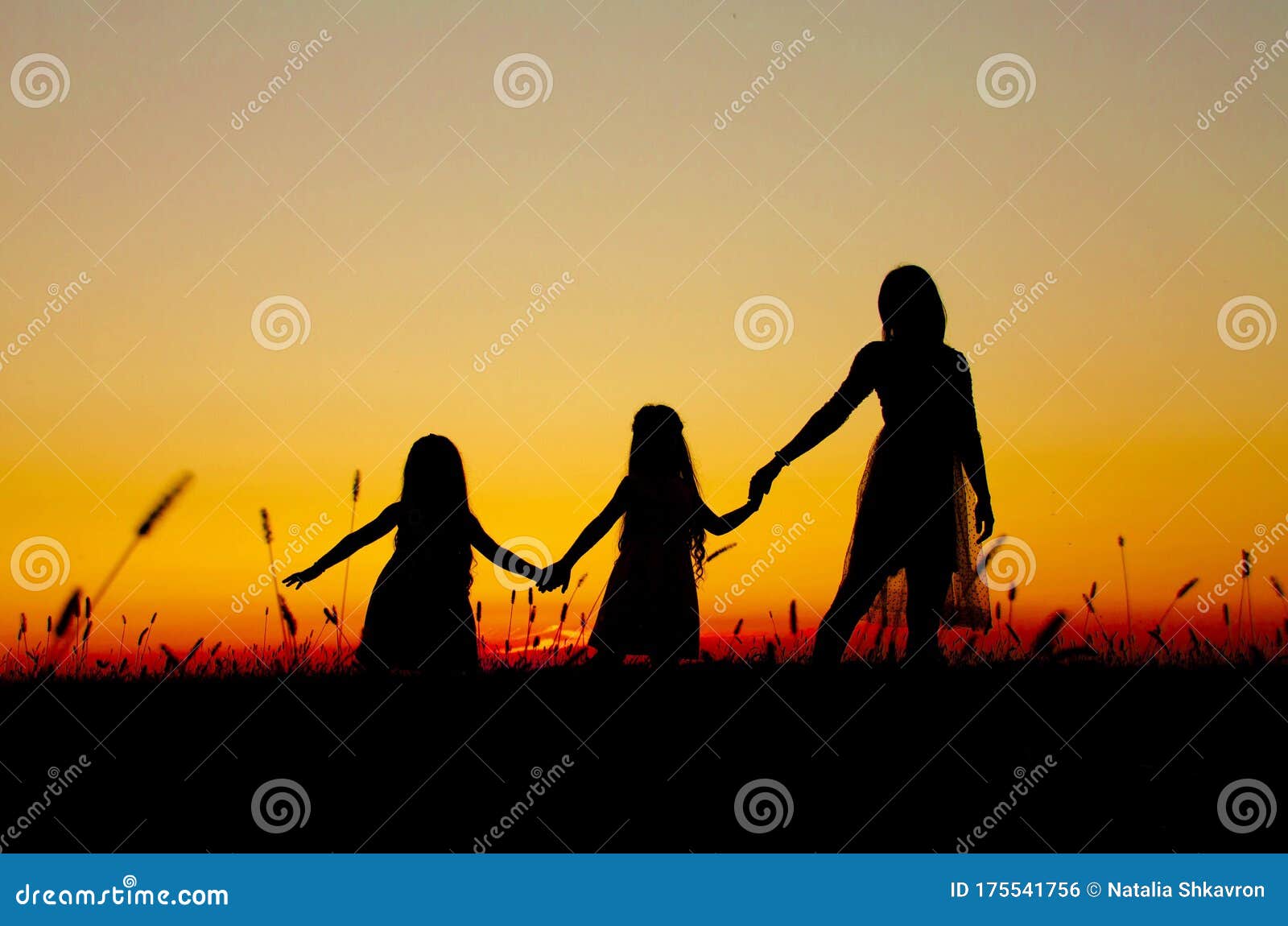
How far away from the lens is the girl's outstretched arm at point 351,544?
7605mm

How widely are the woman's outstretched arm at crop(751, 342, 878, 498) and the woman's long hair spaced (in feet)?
0.73

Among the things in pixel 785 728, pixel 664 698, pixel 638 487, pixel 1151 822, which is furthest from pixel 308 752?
pixel 1151 822

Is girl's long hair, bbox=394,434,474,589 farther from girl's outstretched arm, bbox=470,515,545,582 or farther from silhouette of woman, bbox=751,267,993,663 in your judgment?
silhouette of woman, bbox=751,267,993,663

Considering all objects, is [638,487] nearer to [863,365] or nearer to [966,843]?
[863,365]

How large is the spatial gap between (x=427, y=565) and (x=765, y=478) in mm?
→ 2009

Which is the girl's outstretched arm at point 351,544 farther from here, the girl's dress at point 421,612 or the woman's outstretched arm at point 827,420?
the woman's outstretched arm at point 827,420

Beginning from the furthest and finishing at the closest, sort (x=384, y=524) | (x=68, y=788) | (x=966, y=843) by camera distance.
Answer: (x=384, y=524) < (x=68, y=788) < (x=966, y=843)

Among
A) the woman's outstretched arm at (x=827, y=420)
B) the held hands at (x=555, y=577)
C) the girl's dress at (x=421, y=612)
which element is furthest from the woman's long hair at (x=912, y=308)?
the girl's dress at (x=421, y=612)

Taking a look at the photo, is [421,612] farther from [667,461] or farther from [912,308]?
[912,308]

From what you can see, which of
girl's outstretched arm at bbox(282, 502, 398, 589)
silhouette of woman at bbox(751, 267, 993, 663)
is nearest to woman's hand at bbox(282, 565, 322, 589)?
girl's outstretched arm at bbox(282, 502, 398, 589)

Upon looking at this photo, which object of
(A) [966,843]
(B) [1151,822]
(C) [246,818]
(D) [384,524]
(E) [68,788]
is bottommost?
(E) [68,788]

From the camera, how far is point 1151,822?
5.11m

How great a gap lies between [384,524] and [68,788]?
2.59 metres

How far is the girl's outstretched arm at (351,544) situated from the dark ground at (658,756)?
0.82 metres
